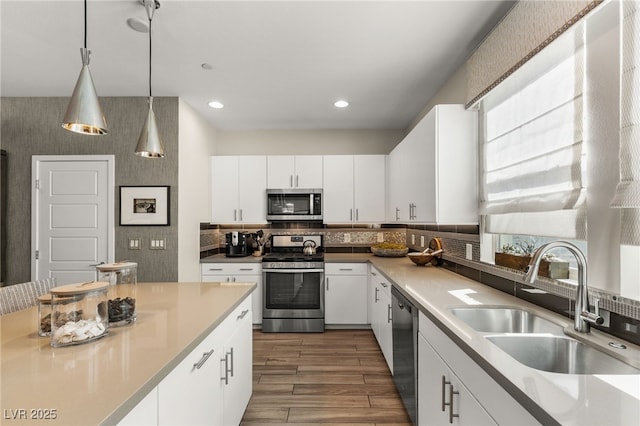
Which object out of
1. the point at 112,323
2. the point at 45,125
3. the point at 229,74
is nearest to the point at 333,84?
the point at 229,74

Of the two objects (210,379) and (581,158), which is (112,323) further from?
(581,158)

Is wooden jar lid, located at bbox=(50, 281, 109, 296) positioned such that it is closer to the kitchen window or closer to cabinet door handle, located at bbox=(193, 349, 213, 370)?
cabinet door handle, located at bbox=(193, 349, 213, 370)

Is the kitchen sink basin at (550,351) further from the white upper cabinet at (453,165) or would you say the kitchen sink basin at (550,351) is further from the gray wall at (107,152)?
the gray wall at (107,152)

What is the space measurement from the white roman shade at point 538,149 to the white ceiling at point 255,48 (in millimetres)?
523

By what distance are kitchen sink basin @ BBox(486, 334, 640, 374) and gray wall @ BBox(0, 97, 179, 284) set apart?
9.91 ft

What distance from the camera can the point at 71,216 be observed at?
334 centimetres

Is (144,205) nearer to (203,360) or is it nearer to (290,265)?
(290,265)

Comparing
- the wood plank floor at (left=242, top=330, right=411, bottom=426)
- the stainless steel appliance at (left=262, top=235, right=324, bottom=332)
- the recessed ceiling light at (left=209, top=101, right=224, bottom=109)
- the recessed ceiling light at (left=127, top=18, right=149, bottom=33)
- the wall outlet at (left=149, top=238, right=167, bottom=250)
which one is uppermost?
the recessed ceiling light at (left=209, top=101, right=224, bottom=109)

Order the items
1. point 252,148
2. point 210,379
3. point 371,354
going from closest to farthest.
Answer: point 210,379 < point 371,354 < point 252,148

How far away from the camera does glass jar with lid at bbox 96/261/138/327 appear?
138cm

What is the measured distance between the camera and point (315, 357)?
3184 millimetres

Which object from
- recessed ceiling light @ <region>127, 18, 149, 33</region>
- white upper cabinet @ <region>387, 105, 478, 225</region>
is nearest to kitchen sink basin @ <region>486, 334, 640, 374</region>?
white upper cabinet @ <region>387, 105, 478, 225</region>

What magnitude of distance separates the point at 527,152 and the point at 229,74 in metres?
2.34

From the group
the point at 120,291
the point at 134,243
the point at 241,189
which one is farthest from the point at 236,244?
the point at 120,291
